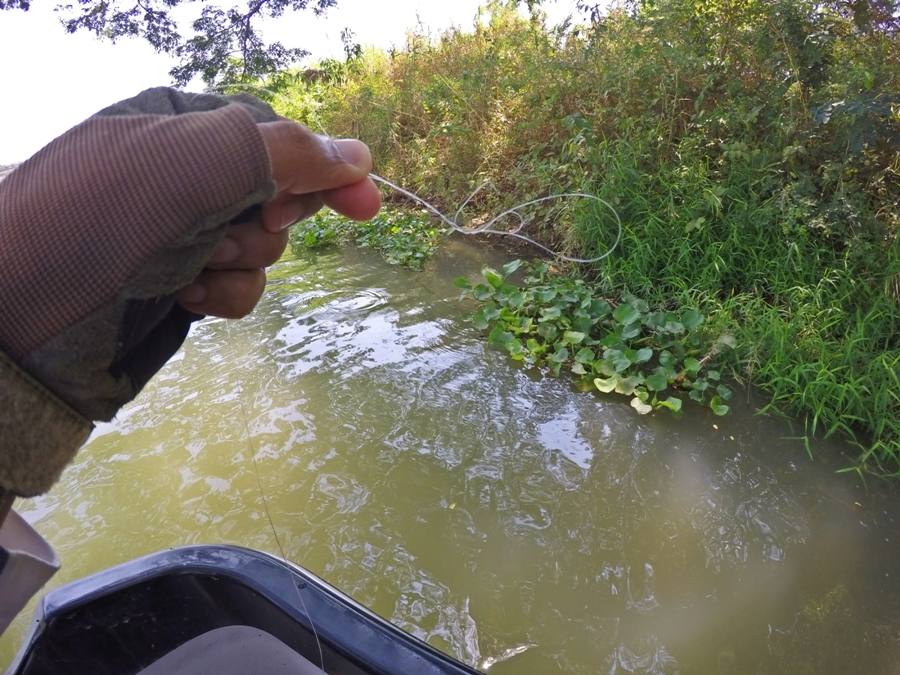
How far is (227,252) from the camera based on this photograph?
1008 millimetres

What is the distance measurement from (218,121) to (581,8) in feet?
16.4

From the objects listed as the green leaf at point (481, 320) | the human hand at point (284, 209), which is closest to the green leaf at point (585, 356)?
the green leaf at point (481, 320)

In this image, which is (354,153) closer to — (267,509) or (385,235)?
(267,509)

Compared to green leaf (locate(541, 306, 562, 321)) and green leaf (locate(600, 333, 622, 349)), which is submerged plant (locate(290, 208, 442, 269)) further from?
green leaf (locate(600, 333, 622, 349))

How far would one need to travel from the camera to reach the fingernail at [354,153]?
105 cm

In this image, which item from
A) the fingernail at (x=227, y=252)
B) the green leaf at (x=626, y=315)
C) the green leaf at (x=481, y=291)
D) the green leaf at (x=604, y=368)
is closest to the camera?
the fingernail at (x=227, y=252)

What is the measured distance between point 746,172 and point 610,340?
1632 millimetres

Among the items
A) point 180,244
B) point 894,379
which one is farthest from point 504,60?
point 180,244

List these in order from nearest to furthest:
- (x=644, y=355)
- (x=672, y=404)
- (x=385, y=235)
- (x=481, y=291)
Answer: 1. (x=672, y=404)
2. (x=644, y=355)
3. (x=481, y=291)
4. (x=385, y=235)

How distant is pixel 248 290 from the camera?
3.56ft

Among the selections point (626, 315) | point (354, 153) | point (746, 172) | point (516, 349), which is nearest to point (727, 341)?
point (626, 315)

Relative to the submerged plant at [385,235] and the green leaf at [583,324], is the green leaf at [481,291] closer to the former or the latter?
the green leaf at [583,324]

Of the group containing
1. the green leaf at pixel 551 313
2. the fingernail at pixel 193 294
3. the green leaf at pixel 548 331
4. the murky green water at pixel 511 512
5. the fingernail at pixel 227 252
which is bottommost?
the murky green water at pixel 511 512

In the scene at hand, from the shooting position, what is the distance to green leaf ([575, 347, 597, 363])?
362cm
